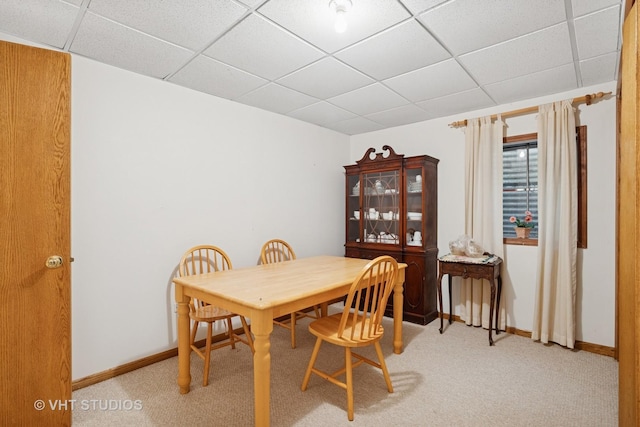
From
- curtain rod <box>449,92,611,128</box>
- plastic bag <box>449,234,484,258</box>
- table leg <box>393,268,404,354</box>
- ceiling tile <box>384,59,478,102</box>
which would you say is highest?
ceiling tile <box>384,59,478,102</box>

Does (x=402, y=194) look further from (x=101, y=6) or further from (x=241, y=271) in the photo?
(x=101, y=6)

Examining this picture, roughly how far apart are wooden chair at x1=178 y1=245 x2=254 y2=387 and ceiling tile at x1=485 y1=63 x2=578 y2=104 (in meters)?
2.94

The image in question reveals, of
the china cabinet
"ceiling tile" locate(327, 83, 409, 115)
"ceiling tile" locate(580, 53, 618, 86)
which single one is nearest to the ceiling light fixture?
"ceiling tile" locate(327, 83, 409, 115)

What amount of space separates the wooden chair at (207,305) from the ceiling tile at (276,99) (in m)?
1.52

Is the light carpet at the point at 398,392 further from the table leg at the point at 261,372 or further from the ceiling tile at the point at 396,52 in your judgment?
the ceiling tile at the point at 396,52

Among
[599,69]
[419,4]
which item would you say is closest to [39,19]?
[419,4]

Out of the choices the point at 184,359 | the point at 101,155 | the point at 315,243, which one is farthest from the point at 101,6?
the point at 315,243

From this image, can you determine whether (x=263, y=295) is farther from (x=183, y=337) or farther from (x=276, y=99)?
(x=276, y=99)

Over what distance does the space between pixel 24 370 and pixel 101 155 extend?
1.45m

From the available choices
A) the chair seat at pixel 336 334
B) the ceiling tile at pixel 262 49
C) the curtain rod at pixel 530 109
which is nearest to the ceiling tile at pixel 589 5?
the curtain rod at pixel 530 109

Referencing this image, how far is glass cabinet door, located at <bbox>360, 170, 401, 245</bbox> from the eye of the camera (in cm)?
378

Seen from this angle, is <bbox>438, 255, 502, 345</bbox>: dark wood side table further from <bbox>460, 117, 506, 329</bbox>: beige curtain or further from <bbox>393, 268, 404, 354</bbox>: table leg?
<bbox>393, 268, 404, 354</bbox>: table leg

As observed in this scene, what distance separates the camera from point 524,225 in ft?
10.6

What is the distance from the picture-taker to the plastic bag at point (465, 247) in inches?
127
